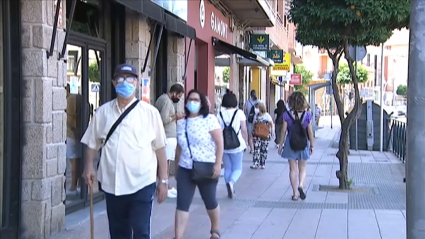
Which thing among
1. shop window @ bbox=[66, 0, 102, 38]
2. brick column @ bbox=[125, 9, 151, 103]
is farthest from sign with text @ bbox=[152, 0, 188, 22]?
shop window @ bbox=[66, 0, 102, 38]

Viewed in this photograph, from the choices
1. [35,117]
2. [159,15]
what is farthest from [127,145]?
[159,15]

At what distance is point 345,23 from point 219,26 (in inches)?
291

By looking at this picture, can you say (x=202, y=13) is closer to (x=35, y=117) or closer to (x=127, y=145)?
(x=35, y=117)

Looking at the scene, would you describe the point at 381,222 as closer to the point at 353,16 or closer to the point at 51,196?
the point at 353,16

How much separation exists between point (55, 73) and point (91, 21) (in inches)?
92.0

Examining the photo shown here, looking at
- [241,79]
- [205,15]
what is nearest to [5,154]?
[205,15]

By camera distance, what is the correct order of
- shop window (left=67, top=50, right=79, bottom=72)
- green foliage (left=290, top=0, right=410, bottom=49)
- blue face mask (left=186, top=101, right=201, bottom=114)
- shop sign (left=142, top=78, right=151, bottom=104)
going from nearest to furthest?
blue face mask (left=186, top=101, right=201, bottom=114) < shop window (left=67, top=50, right=79, bottom=72) < green foliage (left=290, top=0, right=410, bottom=49) < shop sign (left=142, top=78, right=151, bottom=104)

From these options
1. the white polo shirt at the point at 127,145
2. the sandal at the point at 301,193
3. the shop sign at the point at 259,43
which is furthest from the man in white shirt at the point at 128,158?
the shop sign at the point at 259,43

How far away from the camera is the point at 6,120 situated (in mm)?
6523

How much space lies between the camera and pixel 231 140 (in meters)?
9.73

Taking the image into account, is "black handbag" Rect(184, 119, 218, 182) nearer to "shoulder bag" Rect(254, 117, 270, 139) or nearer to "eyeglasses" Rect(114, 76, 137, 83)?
"eyeglasses" Rect(114, 76, 137, 83)

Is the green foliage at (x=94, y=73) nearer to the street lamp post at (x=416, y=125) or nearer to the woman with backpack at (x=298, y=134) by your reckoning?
the woman with backpack at (x=298, y=134)

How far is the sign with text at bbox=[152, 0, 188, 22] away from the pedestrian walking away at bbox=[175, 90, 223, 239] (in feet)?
12.6

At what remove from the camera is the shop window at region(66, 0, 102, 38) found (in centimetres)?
853
